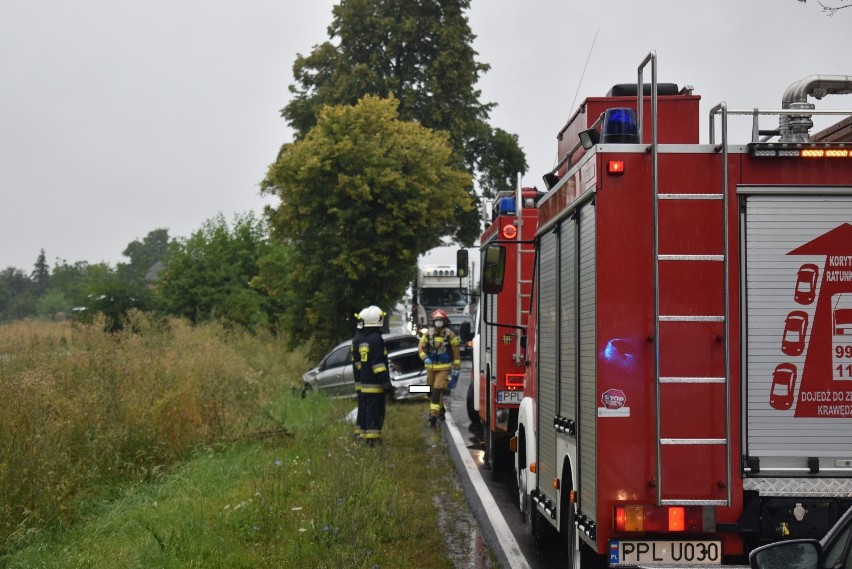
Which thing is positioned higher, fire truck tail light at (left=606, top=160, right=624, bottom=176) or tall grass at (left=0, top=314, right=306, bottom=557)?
fire truck tail light at (left=606, top=160, right=624, bottom=176)

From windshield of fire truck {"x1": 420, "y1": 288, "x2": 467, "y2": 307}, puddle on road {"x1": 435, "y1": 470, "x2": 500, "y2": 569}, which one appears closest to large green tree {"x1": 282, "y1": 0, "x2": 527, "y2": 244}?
windshield of fire truck {"x1": 420, "y1": 288, "x2": 467, "y2": 307}

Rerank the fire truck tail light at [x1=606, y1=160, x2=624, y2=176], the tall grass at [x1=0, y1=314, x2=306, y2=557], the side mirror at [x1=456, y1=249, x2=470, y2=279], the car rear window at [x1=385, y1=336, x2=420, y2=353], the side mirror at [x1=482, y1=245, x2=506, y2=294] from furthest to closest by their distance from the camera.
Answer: the car rear window at [x1=385, y1=336, x2=420, y2=353]
the side mirror at [x1=456, y1=249, x2=470, y2=279]
the tall grass at [x1=0, y1=314, x2=306, y2=557]
the side mirror at [x1=482, y1=245, x2=506, y2=294]
the fire truck tail light at [x1=606, y1=160, x2=624, y2=176]

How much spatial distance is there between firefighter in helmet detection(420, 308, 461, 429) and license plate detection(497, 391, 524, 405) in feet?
18.9

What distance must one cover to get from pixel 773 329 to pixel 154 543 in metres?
5.10

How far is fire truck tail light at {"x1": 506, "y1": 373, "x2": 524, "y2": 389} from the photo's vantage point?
12.2 m

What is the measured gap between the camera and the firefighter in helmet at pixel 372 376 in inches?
564

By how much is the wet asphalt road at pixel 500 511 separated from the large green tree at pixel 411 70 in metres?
24.1

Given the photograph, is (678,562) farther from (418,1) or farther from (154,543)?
(418,1)

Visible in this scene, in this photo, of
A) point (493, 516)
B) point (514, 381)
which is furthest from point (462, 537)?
point (514, 381)

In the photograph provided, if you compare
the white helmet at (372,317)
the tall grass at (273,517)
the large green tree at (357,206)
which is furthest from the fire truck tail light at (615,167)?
the large green tree at (357,206)

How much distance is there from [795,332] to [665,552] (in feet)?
4.58

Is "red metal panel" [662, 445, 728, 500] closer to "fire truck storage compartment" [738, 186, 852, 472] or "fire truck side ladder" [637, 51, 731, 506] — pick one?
"fire truck side ladder" [637, 51, 731, 506]

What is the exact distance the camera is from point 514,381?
12258 mm

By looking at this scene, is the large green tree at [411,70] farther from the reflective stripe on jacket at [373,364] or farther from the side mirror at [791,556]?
the side mirror at [791,556]
